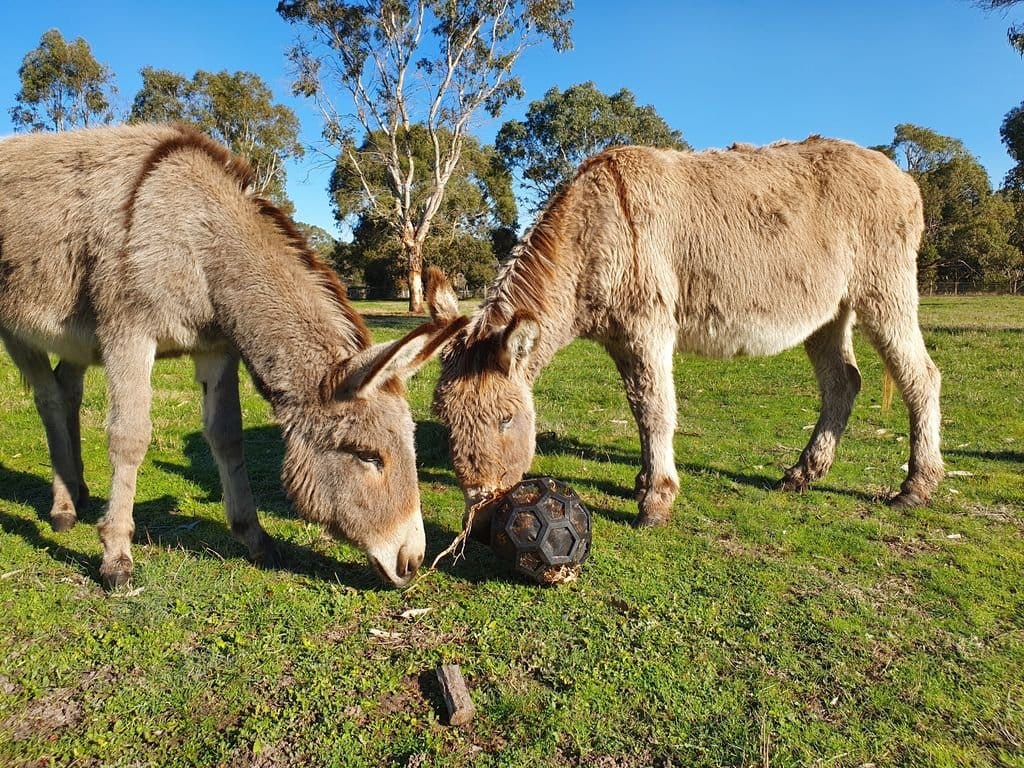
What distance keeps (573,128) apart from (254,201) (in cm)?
4145

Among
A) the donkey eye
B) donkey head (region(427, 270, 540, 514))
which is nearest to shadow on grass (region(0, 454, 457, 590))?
donkey head (region(427, 270, 540, 514))

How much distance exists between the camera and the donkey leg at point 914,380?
544 centimetres

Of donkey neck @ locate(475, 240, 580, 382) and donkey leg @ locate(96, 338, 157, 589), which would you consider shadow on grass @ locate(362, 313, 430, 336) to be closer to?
donkey neck @ locate(475, 240, 580, 382)

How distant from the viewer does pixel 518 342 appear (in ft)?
14.1

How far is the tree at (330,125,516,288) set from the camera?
121 ft

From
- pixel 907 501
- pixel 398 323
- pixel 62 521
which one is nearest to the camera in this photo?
pixel 62 521

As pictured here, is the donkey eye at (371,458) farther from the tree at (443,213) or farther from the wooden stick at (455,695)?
the tree at (443,213)

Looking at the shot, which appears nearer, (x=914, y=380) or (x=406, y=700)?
(x=406, y=700)

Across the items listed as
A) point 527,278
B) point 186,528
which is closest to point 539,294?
point 527,278

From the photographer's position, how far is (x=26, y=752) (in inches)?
93.0

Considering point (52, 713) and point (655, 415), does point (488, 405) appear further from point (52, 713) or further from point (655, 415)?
point (52, 713)

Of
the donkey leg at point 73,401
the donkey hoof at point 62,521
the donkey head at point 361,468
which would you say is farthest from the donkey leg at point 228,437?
the donkey leg at point 73,401

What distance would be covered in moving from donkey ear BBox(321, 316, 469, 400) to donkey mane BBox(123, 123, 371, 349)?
307mm

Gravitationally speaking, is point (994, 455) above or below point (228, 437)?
below
